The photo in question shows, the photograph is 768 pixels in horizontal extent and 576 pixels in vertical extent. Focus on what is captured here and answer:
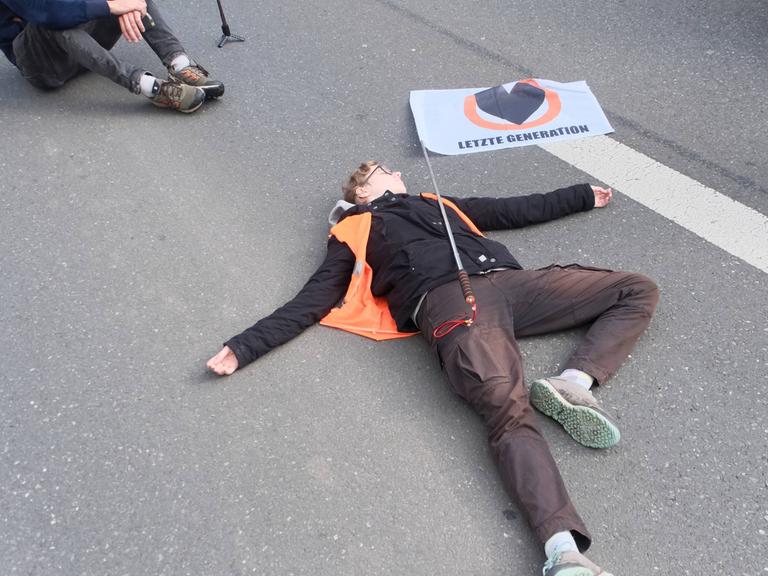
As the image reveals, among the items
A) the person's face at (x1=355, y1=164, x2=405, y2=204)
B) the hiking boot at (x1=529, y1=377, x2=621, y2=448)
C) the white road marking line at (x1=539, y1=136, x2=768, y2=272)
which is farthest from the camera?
the person's face at (x1=355, y1=164, x2=405, y2=204)

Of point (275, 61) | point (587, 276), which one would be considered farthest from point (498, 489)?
point (275, 61)

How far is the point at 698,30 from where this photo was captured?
4477 mm

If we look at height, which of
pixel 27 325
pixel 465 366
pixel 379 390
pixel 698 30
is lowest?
pixel 27 325

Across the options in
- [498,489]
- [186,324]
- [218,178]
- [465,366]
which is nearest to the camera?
[498,489]

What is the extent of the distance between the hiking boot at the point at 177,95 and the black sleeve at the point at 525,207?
1.77m

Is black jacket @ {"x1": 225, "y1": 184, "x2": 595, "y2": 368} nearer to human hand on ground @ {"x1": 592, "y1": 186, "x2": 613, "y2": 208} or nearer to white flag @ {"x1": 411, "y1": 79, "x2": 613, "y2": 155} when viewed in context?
human hand on ground @ {"x1": 592, "y1": 186, "x2": 613, "y2": 208}

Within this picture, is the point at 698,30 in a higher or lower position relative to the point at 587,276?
higher

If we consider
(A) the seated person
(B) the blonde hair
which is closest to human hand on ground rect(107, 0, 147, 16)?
(A) the seated person

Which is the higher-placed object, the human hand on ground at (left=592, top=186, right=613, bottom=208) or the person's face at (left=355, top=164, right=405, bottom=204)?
the human hand on ground at (left=592, top=186, right=613, bottom=208)

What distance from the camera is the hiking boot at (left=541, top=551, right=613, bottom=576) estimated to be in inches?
76.7

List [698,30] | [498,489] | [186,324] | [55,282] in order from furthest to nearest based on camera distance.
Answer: [698,30], [55,282], [186,324], [498,489]

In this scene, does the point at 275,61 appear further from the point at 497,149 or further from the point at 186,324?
the point at 186,324

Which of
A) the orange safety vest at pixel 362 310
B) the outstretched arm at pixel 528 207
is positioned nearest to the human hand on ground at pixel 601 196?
the outstretched arm at pixel 528 207

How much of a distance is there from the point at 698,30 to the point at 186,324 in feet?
11.8
